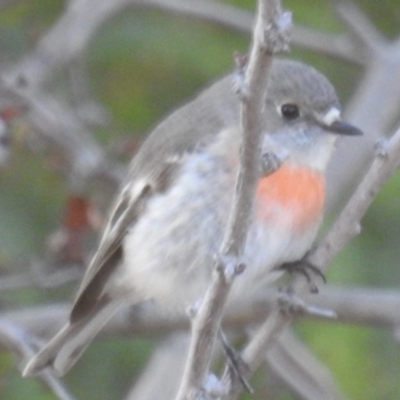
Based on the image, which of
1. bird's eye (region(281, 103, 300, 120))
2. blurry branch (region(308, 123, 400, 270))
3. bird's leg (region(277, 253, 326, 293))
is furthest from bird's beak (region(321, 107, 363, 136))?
blurry branch (region(308, 123, 400, 270))

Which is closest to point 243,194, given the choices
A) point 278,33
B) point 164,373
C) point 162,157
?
point 278,33

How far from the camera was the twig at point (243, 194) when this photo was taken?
2803 millimetres

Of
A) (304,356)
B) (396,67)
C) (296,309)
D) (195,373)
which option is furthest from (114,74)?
(195,373)

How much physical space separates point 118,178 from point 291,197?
148 centimetres

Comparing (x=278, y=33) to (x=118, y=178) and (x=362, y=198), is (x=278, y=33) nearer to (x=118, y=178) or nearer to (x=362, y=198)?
(x=362, y=198)

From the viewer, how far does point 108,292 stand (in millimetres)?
4965

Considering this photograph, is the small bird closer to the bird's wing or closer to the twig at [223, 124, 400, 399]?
the bird's wing

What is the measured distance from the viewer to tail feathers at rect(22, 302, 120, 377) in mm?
4668

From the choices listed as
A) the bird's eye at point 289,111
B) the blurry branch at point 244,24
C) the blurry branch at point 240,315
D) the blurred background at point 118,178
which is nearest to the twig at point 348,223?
the bird's eye at point 289,111

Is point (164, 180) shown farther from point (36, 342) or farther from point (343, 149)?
point (343, 149)

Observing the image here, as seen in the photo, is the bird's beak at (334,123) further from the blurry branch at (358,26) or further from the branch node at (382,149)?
the blurry branch at (358,26)

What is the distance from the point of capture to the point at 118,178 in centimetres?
574

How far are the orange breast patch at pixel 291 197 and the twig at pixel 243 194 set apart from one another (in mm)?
1176

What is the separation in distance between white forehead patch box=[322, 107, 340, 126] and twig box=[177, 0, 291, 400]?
1.46 m
